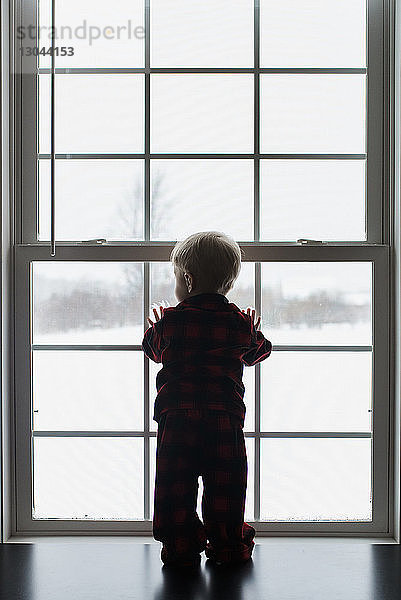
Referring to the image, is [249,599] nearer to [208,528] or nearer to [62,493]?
[208,528]

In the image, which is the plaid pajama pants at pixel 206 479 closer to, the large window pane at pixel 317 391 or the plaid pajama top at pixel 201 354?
the plaid pajama top at pixel 201 354

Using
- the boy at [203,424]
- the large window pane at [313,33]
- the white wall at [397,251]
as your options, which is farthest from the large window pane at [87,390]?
the large window pane at [313,33]

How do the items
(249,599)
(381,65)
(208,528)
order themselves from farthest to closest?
(381,65) < (208,528) < (249,599)

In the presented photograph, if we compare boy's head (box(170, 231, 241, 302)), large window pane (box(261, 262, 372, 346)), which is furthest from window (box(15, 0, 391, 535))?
boy's head (box(170, 231, 241, 302))

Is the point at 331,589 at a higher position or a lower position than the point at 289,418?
lower

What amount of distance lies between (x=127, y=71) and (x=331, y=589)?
1.46m

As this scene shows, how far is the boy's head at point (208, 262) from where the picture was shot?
187 centimetres

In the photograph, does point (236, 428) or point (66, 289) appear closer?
point (236, 428)

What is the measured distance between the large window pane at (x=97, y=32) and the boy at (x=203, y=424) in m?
0.68

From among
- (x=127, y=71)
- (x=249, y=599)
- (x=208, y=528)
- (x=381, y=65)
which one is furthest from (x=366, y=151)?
(x=249, y=599)

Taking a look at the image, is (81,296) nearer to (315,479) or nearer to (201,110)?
(201,110)

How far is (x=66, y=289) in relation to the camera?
2.17m

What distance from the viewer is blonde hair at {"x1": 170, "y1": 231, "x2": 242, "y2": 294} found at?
6.12 feet

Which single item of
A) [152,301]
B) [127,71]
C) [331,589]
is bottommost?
[331,589]
